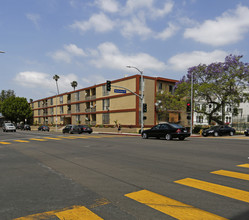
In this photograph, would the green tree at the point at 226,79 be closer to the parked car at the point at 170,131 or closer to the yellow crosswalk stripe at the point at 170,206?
the parked car at the point at 170,131

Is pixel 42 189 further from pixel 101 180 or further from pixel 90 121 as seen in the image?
pixel 90 121

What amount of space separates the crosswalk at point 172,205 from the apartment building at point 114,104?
2063cm

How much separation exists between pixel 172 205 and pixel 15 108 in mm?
80822

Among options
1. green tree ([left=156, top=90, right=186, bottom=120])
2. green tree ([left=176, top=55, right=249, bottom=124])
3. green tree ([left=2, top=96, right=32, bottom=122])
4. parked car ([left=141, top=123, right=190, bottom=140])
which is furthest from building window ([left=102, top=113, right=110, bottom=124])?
green tree ([left=2, top=96, right=32, bottom=122])

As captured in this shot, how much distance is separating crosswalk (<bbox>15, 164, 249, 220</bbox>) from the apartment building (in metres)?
20.6

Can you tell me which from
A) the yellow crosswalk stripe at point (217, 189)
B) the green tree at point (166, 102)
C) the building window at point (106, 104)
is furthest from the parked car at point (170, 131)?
the building window at point (106, 104)

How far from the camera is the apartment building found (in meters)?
37.5

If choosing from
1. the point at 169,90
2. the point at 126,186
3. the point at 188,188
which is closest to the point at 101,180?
the point at 126,186

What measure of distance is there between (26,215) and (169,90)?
3955 centimetres

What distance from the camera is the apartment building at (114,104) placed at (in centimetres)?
3747

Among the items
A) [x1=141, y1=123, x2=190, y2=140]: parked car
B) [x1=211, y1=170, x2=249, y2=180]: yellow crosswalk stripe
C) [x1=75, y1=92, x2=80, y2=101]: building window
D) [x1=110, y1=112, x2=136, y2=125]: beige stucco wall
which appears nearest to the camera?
[x1=211, y1=170, x2=249, y2=180]: yellow crosswalk stripe

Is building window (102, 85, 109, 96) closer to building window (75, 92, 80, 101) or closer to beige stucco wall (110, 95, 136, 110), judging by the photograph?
beige stucco wall (110, 95, 136, 110)

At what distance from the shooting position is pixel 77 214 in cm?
354

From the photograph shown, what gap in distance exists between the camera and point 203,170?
21.9ft
